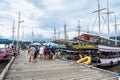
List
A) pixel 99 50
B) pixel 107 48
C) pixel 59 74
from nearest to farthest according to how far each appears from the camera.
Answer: pixel 59 74 → pixel 99 50 → pixel 107 48

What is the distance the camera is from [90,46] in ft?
96.7

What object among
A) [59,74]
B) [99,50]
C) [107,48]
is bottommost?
[59,74]

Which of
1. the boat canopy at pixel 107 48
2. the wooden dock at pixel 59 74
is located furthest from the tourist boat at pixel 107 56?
the wooden dock at pixel 59 74

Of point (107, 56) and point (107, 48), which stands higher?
point (107, 48)

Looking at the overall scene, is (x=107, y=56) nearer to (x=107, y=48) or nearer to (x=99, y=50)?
(x=107, y=48)

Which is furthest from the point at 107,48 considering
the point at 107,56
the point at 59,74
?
the point at 59,74

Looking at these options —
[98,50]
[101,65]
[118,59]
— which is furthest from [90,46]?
[118,59]

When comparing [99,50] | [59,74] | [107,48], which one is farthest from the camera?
[107,48]

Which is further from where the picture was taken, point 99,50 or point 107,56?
point 107,56

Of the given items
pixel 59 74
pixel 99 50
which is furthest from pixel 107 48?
pixel 59 74

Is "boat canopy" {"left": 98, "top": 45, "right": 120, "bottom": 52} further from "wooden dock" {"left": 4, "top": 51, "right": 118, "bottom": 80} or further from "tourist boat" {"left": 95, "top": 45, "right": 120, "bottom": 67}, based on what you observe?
"wooden dock" {"left": 4, "top": 51, "right": 118, "bottom": 80}

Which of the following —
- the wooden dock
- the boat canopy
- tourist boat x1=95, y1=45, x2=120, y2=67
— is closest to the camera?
the wooden dock

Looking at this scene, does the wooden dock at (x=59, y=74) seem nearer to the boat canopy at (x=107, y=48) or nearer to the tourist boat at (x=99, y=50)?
the tourist boat at (x=99, y=50)

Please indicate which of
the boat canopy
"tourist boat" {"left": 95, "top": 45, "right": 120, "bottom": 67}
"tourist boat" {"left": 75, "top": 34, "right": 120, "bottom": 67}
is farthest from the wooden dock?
the boat canopy
